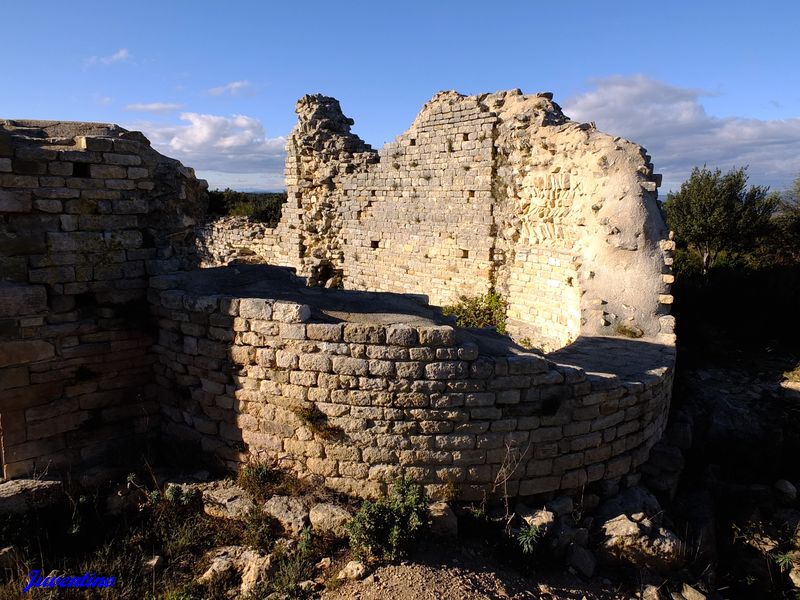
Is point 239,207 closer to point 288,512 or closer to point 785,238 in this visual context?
point 785,238

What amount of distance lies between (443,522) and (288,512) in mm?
1328

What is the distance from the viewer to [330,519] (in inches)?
167

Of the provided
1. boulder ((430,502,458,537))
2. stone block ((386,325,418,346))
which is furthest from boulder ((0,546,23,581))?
stone block ((386,325,418,346))

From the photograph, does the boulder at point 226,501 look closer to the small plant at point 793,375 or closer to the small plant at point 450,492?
the small plant at point 450,492

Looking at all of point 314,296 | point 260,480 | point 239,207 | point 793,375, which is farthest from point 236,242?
point 793,375

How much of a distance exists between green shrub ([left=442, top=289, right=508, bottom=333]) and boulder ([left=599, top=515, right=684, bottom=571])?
5811 millimetres

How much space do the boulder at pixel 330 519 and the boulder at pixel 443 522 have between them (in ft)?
2.29

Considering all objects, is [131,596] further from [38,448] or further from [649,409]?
[649,409]

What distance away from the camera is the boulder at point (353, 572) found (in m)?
3.71

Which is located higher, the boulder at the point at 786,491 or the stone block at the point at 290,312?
the stone block at the point at 290,312

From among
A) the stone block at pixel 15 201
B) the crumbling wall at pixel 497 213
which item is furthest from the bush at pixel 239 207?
the stone block at pixel 15 201

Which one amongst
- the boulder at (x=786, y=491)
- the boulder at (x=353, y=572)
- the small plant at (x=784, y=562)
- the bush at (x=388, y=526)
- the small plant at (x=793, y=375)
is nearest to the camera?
the boulder at (x=353, y=572)

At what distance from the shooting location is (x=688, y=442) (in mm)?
6094

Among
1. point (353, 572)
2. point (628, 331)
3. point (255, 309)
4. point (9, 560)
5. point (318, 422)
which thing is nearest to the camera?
point (353, 572)
